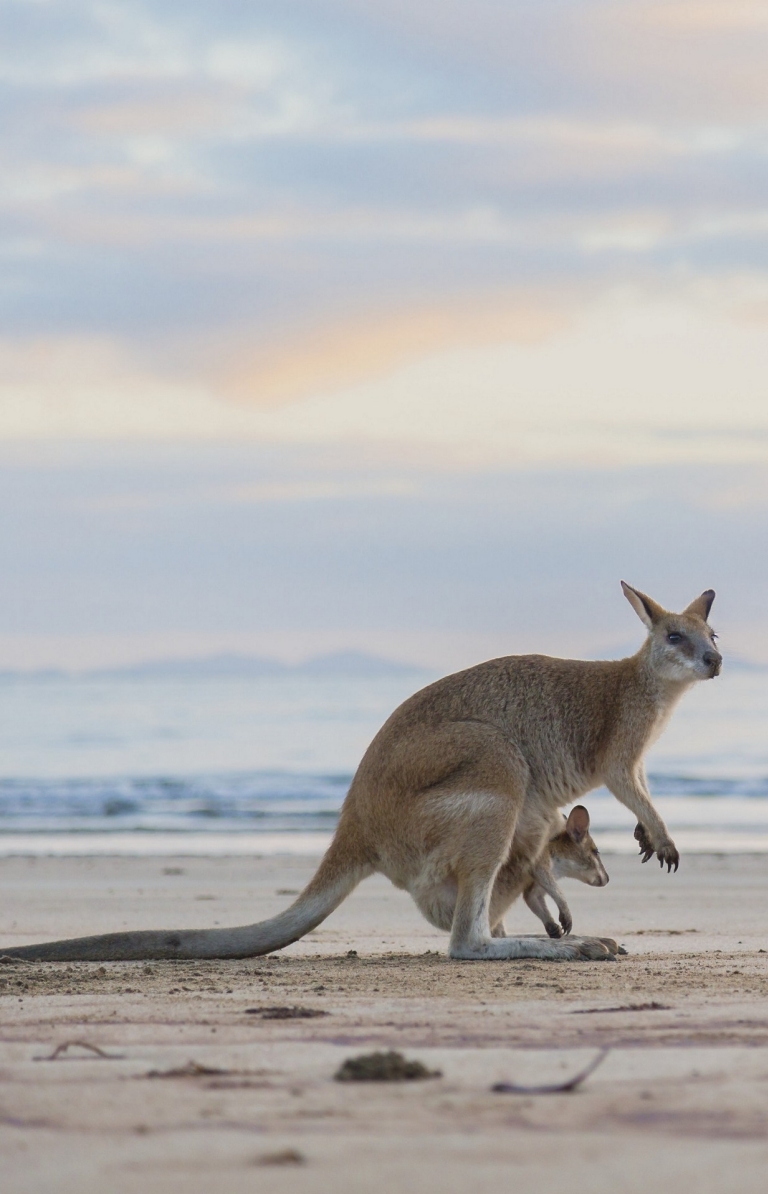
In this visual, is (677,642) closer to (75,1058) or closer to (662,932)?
(662,932)

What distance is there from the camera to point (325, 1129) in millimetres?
3189

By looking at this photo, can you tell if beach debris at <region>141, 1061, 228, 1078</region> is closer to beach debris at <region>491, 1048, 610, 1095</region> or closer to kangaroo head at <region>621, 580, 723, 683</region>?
beach debris at <region>491, 1048, 610, 1095</region>

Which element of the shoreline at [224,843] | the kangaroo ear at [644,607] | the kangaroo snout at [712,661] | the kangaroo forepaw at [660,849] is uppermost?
the kangaroo ear at [644,607]

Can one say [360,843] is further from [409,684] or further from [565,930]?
[409,684]

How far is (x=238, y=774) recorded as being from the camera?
2438cm

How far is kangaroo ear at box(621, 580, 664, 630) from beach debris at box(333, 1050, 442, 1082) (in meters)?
4.38

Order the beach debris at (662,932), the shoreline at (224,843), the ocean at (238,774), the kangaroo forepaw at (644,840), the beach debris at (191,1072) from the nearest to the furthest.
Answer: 1. the beach debris at (191,1072)
2. the kangaroo forepaw at (644,840)
3. the beach debris at (662,932)
4. the shoreline at (224,843)
5. the ocean at (238,774)

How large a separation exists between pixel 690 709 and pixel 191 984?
38.0 metres

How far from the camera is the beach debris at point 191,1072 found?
12.2 feet

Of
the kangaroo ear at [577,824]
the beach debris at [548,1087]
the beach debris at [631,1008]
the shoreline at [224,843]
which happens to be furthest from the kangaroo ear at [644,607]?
the shoreline at [224,843]

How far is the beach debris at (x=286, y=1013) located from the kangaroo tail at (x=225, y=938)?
1.83 metres

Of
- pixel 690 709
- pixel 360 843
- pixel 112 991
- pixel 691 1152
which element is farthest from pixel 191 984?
pixel 690 709

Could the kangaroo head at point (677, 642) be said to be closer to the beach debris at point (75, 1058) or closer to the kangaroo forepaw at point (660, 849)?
the kangaroo forepaw at point (660, 849)

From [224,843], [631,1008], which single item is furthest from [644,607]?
[224,843]
